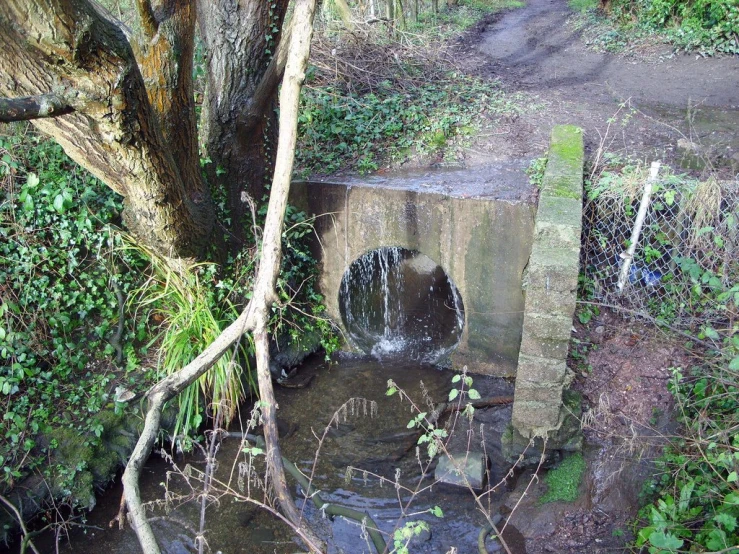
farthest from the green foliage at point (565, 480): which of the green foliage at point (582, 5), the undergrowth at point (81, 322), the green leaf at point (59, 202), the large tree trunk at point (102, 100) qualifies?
the green foliage at point (582, 5)

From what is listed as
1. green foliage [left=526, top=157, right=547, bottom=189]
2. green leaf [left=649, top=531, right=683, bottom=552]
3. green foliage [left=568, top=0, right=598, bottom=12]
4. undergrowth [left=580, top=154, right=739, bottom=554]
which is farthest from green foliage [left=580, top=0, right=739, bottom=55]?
green leaf [left=649, top=531, right=683, bottom=552]

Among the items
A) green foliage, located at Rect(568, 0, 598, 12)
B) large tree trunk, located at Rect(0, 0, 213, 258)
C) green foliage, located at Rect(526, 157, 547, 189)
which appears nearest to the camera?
large tree trunk, located at Rect(0, 0, 213, 258)

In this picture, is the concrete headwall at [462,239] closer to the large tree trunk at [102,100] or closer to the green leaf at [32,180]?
the large tree trunk at [102,100]

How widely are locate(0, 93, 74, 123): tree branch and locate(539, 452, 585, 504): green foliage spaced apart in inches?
179

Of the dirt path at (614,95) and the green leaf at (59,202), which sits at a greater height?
the dirt path at (614,95)

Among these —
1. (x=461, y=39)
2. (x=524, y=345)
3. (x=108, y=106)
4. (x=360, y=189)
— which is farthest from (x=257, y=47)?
(x=461, y=39)

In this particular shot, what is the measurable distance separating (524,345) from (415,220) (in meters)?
A: 2.29

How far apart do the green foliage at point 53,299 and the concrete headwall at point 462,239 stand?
2157mm

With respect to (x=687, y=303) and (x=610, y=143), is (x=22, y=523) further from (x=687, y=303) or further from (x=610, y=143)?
(x=610, y=143)

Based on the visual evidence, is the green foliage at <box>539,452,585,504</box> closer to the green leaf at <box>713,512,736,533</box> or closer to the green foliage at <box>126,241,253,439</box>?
the green leaf at <box>713,512,736,533</box>

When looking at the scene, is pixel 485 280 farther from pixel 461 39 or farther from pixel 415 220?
pixel 461 39

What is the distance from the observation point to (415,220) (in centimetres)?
630

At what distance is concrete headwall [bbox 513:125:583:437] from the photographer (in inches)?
163

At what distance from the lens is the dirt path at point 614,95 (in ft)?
23.2
